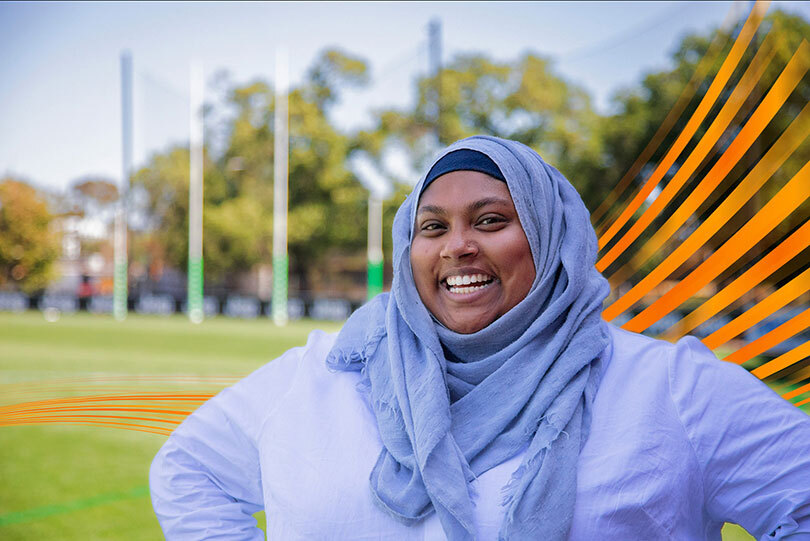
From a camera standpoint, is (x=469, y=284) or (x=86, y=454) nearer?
(x=469, y=284)

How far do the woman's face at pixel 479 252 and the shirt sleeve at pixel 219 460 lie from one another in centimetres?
48

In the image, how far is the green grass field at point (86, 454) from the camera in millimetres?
4656

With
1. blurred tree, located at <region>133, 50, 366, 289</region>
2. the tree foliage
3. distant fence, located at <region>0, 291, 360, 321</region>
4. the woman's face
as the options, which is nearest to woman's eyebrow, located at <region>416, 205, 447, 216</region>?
the woman's face

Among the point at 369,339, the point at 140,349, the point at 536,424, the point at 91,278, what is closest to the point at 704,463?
the point at 536,424

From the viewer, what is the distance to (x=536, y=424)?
1.62 meters

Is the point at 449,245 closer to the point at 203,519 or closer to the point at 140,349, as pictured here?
the point at 203,519

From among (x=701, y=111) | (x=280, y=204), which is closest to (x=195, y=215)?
(x=280, y=204)

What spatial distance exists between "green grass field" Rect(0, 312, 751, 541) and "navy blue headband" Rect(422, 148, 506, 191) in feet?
6.32

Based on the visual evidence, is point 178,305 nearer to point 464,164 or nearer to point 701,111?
point 701,111

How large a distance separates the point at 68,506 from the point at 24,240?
113 feet

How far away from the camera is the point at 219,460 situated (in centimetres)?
196

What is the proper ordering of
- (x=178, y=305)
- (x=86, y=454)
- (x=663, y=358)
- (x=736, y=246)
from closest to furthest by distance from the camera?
(x=663, y=358) → (x=736, y=246) → (x=86, y=454) → (x=178, y=305)

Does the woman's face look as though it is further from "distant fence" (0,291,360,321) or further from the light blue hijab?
"distant fence" (0,291,360,321)

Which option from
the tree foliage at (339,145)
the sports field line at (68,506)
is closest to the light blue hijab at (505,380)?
the sports field line at (68,506)
